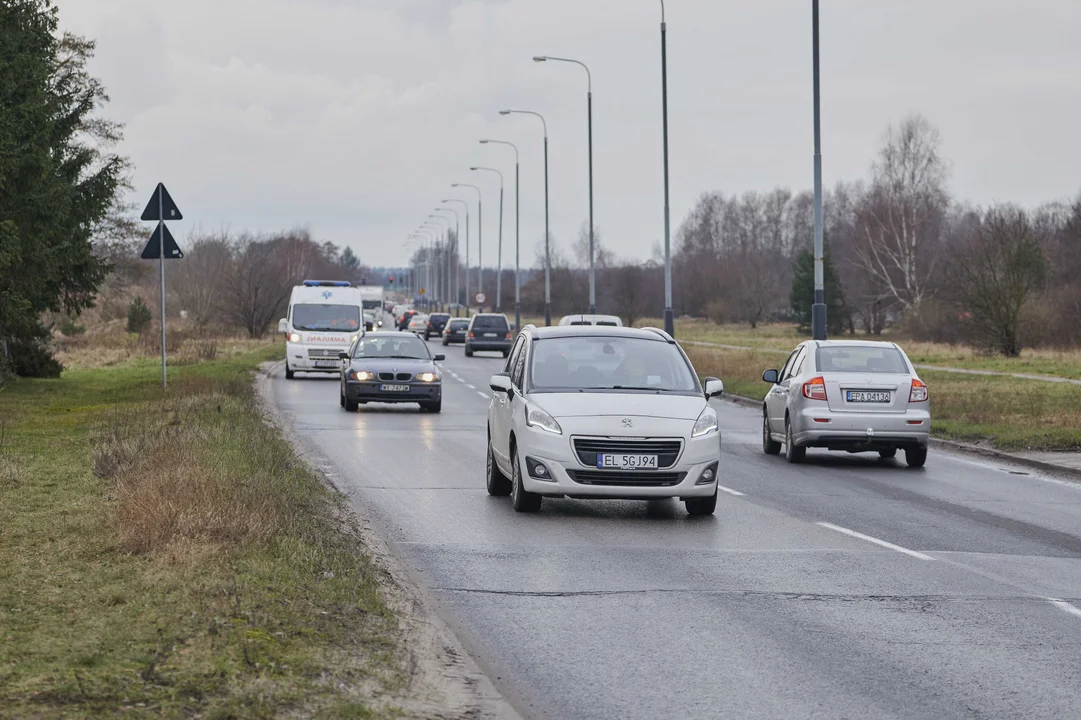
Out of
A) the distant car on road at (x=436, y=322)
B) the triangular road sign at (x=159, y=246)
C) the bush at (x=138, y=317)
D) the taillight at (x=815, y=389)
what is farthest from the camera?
the distant car on road at (x=436, y=322)

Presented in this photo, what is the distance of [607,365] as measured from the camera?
14.1 m

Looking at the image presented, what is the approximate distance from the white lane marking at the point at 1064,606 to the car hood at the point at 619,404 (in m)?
4.42

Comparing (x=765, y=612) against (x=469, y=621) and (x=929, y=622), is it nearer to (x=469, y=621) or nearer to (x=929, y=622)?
(x=929, y=622)

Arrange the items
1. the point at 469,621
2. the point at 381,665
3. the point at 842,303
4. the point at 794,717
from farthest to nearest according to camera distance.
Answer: the point at 842,303 → the point at 469,621 → the point at 381,665 → the point at 794,717

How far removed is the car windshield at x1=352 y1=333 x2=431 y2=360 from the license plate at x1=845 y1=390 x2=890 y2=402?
12.3 meters

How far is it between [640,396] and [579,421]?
2.61 ft

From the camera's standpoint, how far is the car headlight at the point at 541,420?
13.0m

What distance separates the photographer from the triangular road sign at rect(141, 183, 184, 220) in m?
25.1

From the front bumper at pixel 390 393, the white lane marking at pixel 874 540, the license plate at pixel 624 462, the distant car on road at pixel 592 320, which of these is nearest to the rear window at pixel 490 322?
the distant car on road at pixel 592 320

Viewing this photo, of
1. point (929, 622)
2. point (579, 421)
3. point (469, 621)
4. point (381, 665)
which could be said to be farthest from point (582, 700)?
point (579, 421)

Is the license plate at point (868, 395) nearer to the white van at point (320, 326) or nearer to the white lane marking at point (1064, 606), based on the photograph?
the white lane marking at point (1064, 606)

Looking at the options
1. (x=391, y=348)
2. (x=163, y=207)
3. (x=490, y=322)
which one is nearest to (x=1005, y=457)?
(x=391, y=348)

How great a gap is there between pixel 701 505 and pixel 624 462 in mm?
964

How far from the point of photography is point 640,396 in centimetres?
1348
